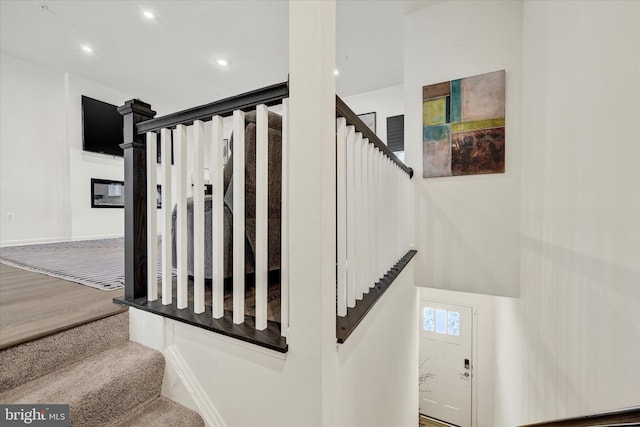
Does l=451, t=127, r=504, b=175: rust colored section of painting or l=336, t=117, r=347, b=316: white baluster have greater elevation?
l=451, t=127, r=504, b=175: rust colored section of painting

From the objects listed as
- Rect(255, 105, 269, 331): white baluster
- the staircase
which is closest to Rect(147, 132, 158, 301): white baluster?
the staircase

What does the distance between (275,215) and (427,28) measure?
2.83 m

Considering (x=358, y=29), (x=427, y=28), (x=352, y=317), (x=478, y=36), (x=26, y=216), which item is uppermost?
(x=358, y=29)

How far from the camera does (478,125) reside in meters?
Result: 2.69

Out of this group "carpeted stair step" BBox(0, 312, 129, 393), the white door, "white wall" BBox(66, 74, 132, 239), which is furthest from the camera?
"white wall" BBox(66, 74, 132, 239)

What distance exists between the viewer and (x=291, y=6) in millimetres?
915

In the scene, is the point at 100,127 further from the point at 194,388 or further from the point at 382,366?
the point at 382,366

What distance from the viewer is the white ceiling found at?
3021mm

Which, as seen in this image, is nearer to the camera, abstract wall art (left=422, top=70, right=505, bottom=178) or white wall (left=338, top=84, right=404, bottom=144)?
abstract wall art (left=422, top=70, right=505, bottom=178)

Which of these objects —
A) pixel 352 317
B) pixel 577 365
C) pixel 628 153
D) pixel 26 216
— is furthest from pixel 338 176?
pixel 26 216

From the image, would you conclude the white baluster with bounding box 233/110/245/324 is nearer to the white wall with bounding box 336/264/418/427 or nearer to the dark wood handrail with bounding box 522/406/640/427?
the white wall with bounding box 336/264/418/427

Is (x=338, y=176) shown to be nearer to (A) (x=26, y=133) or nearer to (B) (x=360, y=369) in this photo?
(B) (x=360, y=369)

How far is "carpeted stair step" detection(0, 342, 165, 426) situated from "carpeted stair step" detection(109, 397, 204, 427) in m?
0.03

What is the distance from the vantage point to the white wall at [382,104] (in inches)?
180
